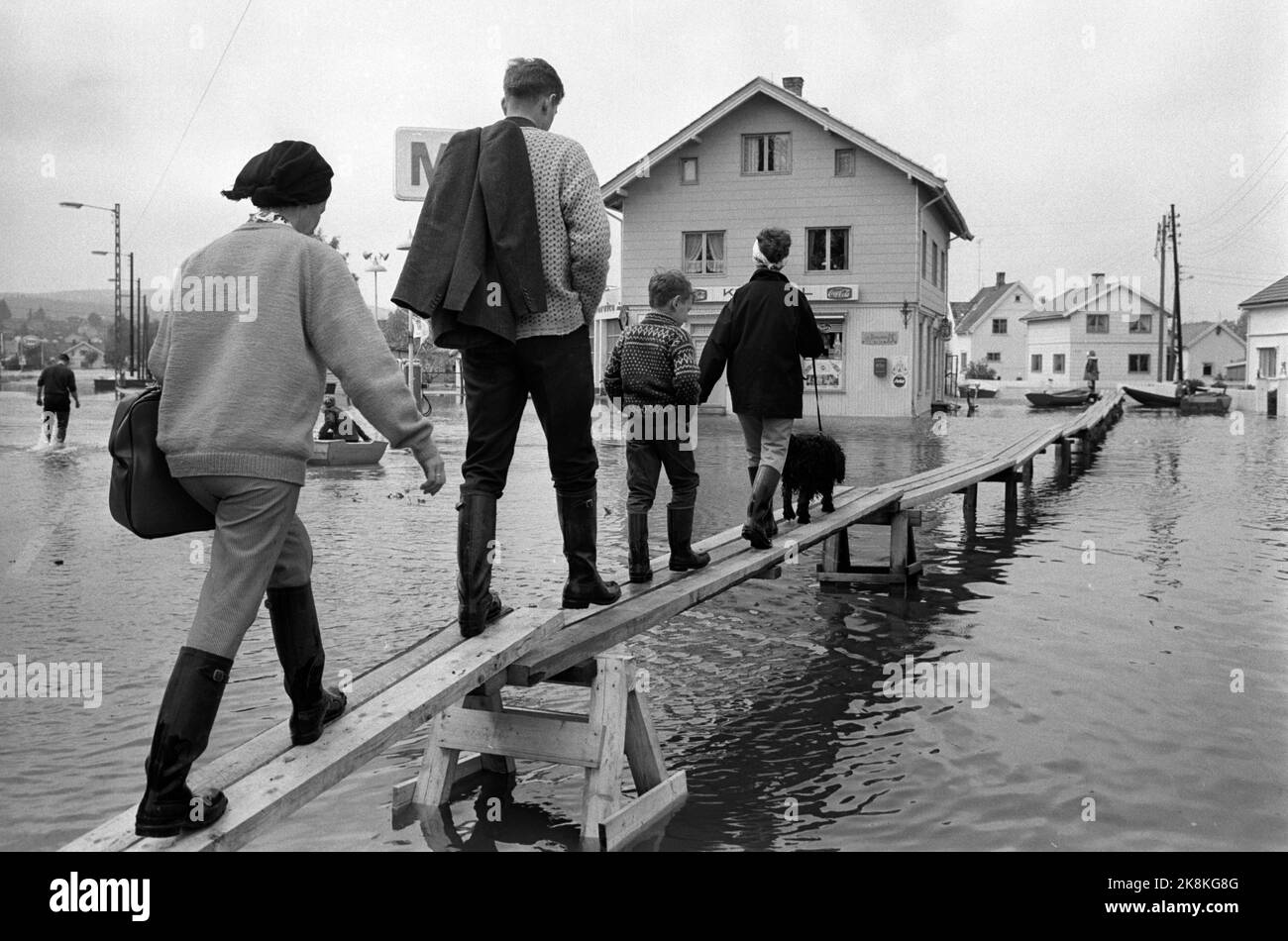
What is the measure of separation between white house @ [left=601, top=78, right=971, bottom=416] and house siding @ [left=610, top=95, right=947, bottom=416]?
0.03 m

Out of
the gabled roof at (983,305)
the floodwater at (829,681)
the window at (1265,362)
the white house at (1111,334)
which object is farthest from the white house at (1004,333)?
the floodwater at (829,681)

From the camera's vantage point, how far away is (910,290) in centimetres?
3638

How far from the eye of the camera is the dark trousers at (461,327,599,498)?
4.71 metres

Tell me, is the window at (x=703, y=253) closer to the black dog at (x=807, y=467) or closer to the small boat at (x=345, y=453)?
the small boat at (x=345, y=453)

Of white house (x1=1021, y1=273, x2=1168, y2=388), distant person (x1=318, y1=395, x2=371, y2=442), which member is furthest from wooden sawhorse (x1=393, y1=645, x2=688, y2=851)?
white house (x1=1021, y1=273, x2=1168, y2=388)

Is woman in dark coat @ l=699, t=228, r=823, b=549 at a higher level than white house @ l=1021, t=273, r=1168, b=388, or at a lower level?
lower

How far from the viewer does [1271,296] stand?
163ft

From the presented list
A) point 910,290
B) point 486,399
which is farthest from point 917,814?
point 910,290

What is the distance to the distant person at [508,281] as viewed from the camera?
4586 mm

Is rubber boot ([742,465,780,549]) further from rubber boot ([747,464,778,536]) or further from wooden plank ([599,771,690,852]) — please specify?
wooden plank ([599,771,690,852])

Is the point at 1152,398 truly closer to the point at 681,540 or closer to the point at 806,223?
the point at 806,223

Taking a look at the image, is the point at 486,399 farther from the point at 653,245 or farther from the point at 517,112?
the point at 653,245

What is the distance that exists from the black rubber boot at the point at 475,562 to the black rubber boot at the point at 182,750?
1211mm
